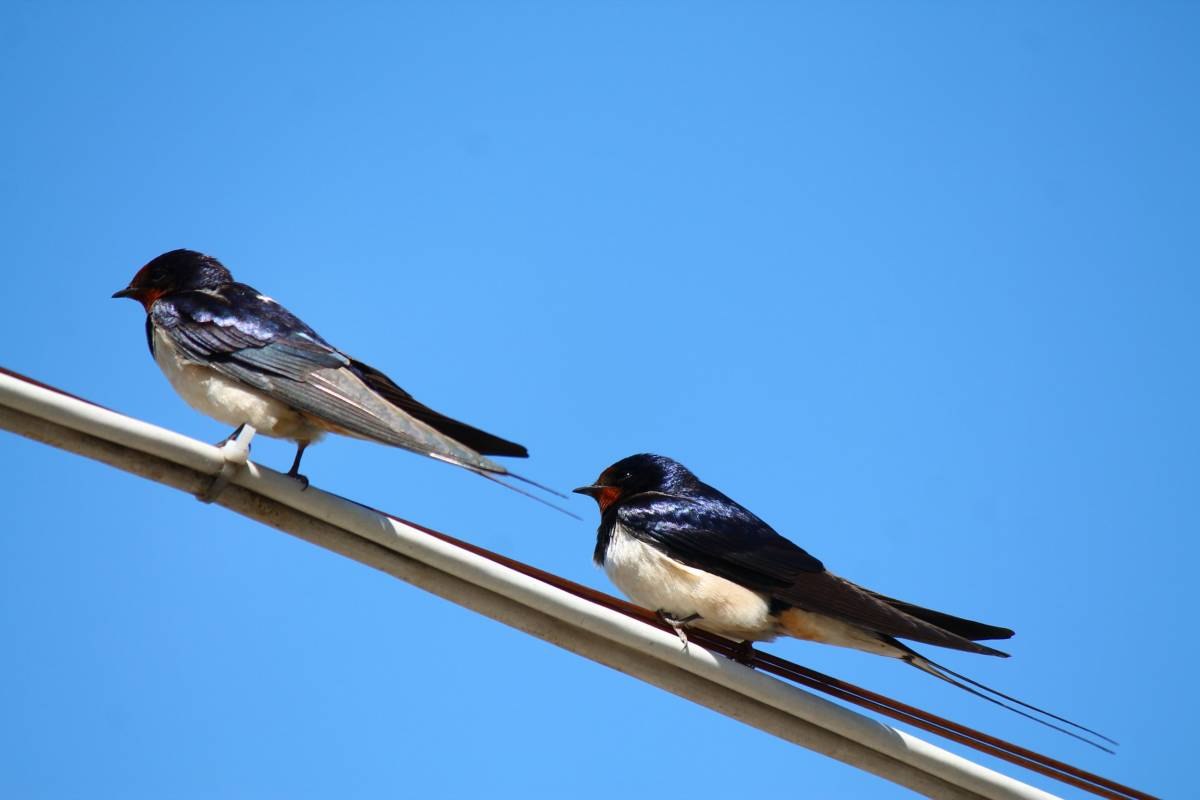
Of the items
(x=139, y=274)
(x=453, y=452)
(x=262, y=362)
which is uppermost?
(x=139, y=274)

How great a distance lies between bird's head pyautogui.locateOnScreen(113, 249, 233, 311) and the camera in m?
4.23

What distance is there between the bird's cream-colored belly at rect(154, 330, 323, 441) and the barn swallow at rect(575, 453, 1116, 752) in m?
1.05

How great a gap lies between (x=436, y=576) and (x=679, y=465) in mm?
2239

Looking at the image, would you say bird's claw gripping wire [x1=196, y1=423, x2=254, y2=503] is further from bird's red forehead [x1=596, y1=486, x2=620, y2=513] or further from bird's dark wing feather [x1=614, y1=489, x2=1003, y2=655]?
bird's red forehead [x1=596, y1=486, x2=620, y2=513]

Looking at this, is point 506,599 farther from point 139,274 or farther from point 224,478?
point 139,274

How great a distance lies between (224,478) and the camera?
2.43 meters

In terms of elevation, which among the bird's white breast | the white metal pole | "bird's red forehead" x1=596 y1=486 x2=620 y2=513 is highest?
"bird's red forehead" x1=596 y1=486 x2=620 y2=513

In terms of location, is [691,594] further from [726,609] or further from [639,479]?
[639,479]

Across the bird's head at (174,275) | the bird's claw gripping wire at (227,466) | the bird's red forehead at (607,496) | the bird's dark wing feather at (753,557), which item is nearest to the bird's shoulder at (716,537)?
the bird's dark wing feather at (753,557)

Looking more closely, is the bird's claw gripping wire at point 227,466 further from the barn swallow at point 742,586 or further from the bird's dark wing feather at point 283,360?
the barn swallow at point 742,586

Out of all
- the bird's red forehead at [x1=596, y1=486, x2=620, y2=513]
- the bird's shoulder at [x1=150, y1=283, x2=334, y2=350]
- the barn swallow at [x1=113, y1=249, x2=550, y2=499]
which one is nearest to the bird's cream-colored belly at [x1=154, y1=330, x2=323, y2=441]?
the barn swallow at [x1=113, y1=249, x2=550, y2=499]

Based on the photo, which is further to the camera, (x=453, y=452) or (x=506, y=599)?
(x=453, y=452)

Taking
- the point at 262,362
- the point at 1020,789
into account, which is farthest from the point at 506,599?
the point at 262,362

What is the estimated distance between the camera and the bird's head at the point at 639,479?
4.53m
